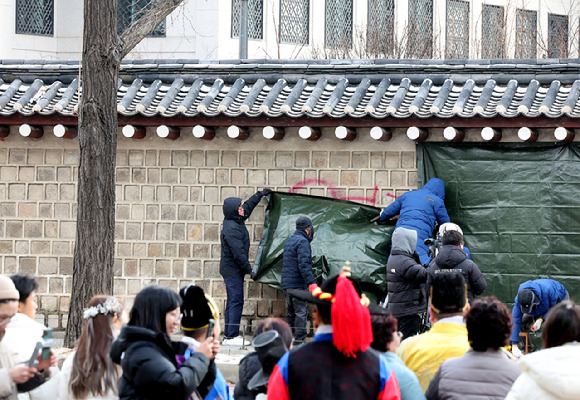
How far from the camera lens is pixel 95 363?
493cm

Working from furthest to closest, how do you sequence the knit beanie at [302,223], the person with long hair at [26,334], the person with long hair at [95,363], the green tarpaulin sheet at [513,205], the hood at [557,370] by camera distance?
the green tarpaulin sheet at [513,205], the knit beanie at [302,223], the person with long hair at [26,334], the person with long hair at [95,363], the hood at [557,370]

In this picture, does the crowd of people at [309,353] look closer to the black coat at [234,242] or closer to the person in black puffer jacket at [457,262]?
the person in black puffer jacket at [457,262]

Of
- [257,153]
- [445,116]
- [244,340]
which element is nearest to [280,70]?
[257,153]

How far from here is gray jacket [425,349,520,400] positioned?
4566 mm

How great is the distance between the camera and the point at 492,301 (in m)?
4.70

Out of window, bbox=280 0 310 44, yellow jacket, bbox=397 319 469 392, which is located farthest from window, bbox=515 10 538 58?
yellow jacket, bbox=397 319 469 392

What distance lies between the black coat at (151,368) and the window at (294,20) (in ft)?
60.4

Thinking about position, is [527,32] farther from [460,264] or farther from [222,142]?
[460,264]

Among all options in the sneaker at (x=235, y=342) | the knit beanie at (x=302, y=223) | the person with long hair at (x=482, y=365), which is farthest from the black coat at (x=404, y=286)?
the person with long hair at (x=482, y=365)

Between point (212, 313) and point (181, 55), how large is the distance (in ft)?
57.3

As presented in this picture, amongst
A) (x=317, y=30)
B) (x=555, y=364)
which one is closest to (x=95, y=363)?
(x=555, y=364)

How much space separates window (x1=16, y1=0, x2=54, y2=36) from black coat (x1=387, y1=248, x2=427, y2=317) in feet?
52.5

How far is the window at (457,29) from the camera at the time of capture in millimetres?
22016

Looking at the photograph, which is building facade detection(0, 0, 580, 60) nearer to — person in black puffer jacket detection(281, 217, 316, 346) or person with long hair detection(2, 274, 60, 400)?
person in black puffer jacket detection(281, 217, 316, 346)
